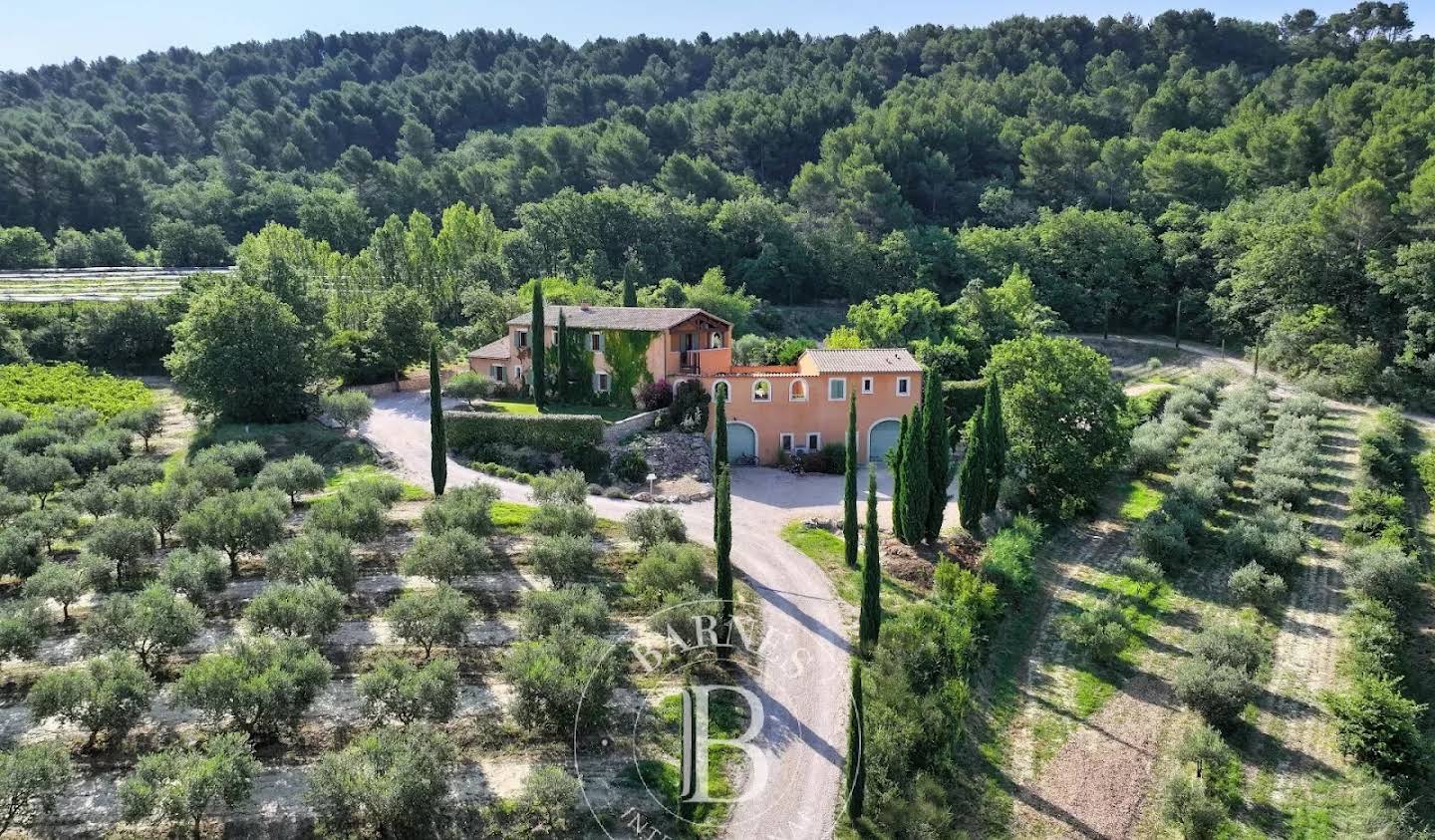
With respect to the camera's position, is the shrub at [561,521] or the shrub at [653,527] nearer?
the shrub at [561,521]

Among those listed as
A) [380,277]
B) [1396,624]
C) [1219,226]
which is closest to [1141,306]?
[1219,226]

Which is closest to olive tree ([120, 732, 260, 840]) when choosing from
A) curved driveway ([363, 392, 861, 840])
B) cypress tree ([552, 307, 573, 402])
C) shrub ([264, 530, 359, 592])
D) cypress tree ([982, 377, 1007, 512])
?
shrub ([264, 530, 359, 592])

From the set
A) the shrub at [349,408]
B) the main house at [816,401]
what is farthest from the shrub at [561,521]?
the shrub at [349,408]

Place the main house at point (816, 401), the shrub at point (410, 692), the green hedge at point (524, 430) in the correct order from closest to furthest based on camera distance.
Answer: the shrub at point (410, 692), the green hedge at point (524, 430), the main house at point (816, 401)

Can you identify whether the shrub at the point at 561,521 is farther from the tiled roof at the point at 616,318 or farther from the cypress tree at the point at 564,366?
the cypress tree at the point at 564,366

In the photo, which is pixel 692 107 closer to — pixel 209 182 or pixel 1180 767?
pixel 209 182

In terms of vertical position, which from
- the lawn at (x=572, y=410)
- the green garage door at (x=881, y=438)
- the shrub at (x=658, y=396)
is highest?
the shrub at (x=658, y=396)
